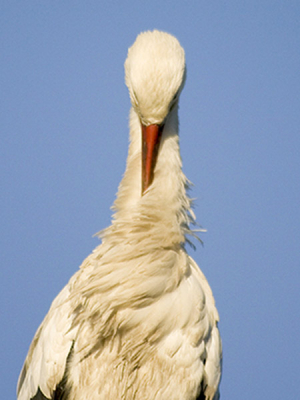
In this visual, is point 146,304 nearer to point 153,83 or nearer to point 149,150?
point 149,150

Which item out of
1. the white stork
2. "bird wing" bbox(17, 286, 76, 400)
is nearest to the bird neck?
the white stork

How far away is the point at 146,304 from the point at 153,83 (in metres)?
0.86

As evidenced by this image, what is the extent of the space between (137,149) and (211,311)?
0.75 metres

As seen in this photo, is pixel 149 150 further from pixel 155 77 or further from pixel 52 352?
pixel 52 352

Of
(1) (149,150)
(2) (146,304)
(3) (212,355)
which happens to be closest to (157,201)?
(1) (149,150)

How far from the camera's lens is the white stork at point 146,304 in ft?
8.96

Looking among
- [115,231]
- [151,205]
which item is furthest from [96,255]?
[151,205]

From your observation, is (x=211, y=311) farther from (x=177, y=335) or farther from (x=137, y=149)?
(x=137, y=149)

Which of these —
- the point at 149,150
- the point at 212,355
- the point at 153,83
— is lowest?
the point at 212,355

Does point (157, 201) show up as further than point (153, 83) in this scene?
Yes

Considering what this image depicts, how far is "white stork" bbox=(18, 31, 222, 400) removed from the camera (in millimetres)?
2732

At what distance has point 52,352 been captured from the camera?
2.80 meters

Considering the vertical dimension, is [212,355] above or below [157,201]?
below

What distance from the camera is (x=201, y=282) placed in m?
3.00
